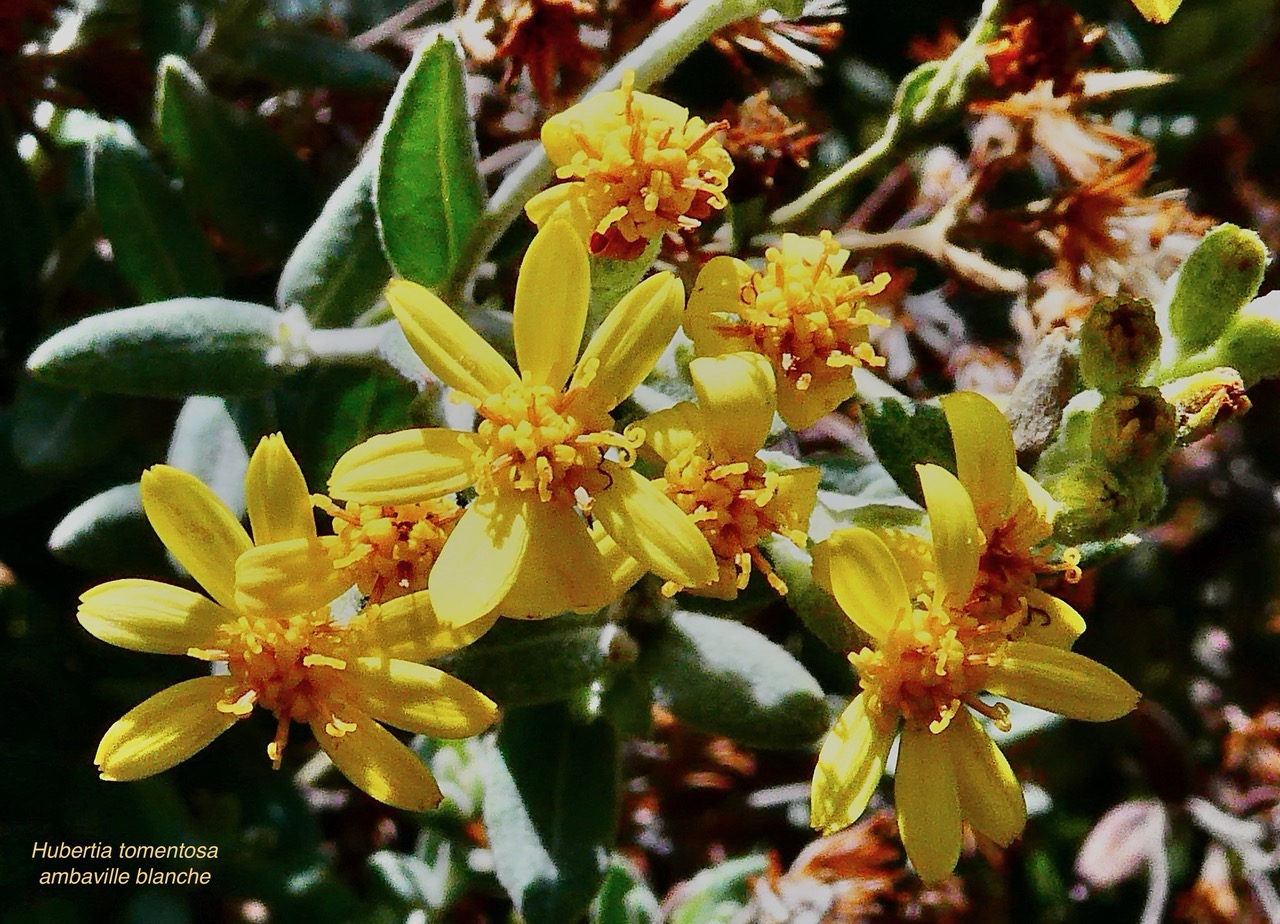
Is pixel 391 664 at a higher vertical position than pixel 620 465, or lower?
lower

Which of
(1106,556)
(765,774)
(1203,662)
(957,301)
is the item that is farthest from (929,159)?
(1203,662)

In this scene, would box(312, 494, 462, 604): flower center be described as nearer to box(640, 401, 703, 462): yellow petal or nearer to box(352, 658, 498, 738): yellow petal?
box(352, 658, 498, 738): yellow petal

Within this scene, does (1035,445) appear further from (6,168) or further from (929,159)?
(6,168)

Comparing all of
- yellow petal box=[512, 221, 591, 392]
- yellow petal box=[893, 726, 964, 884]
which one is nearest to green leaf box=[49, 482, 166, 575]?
yellow petal box=[512, 221, 591, 392]

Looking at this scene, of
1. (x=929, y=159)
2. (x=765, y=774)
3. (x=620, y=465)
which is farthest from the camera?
(x=765, y=774)

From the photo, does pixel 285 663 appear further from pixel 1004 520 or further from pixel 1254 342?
pixel 1254 342

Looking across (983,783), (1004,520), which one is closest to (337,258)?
(1004,520)
